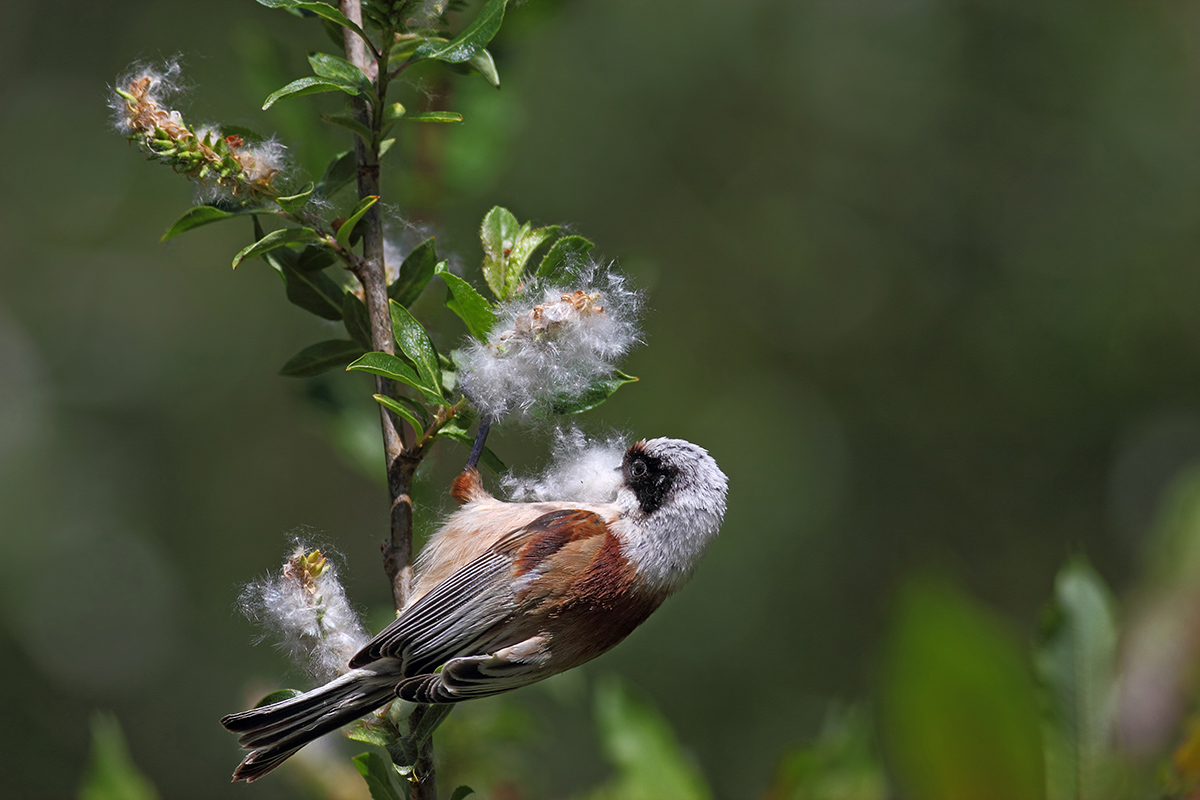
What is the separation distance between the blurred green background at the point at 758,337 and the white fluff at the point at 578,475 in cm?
Answer: 521

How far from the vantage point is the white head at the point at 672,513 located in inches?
60.4

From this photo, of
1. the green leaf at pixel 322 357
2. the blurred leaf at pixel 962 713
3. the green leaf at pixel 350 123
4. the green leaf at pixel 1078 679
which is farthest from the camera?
the green leaf at pixel 322 357

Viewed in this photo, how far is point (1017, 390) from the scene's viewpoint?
7.45 meters

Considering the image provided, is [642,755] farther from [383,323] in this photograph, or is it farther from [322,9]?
[322,9]

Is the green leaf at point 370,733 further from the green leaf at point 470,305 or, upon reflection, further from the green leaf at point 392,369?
the green leaf at point 470,305

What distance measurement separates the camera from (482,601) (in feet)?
4.70

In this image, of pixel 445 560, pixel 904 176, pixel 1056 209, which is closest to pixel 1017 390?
Answer: pixel 1056 209

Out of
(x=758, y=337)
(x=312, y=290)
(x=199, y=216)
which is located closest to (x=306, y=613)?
(x=312, y=290)

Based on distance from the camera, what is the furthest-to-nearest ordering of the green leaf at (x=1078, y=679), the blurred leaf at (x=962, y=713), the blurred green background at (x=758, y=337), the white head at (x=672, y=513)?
1. the blurred green background at (x=758, y=337)
2. the white head at (x=672, y=513)
3. the green leaf at (x=1078, y=679)
4. the blurred leaf at (x=962, y=713)

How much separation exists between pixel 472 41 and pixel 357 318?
447 mm

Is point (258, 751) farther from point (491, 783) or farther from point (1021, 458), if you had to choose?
point (1021, 458)

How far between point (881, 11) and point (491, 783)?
23.6ft

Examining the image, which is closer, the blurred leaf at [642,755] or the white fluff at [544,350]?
the white fluff at [544,350]

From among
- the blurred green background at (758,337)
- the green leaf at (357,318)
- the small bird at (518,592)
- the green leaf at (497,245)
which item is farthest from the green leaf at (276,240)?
the blurred green background at (758,337)
